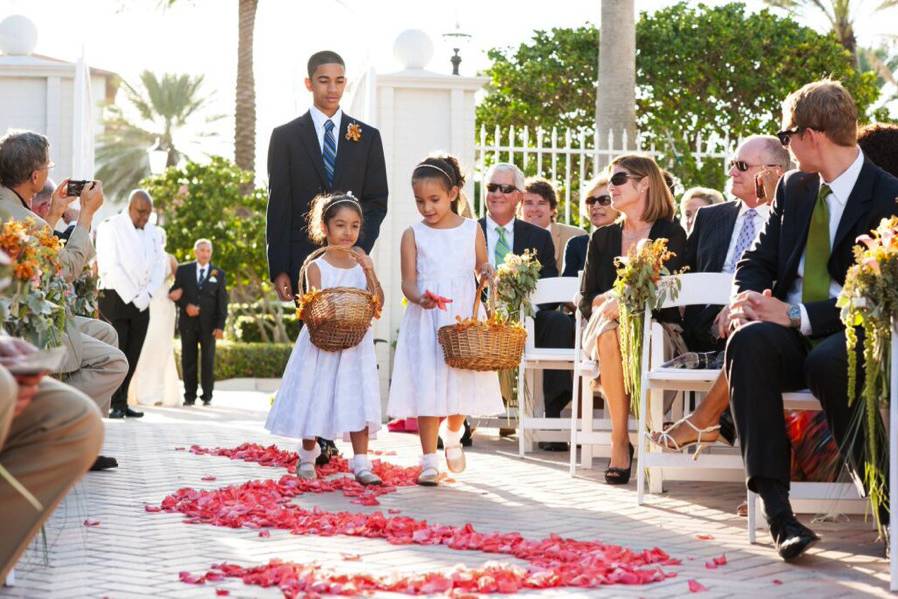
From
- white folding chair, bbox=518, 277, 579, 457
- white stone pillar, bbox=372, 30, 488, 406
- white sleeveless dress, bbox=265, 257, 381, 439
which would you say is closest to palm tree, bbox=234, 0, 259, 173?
white stone pillar, bbox=372, 30, 488, 406

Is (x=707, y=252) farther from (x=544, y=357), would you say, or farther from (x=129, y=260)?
(x=129, y=260)

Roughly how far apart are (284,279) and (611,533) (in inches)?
122

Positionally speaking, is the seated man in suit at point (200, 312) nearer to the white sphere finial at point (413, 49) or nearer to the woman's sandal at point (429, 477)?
the white sphere finial at point (413, 49)

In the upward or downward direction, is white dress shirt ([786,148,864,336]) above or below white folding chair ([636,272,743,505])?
above

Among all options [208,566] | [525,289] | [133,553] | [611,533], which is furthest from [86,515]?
[525,289]

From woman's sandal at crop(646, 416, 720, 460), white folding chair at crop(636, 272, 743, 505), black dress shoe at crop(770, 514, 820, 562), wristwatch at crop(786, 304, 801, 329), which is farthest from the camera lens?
white folding chair at crop(636, 272, 743, 505)

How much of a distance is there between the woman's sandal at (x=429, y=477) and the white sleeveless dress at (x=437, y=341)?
37cm

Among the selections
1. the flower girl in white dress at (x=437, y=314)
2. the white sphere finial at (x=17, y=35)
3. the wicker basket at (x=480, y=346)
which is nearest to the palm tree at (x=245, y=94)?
the white sphere finial at (x=17, y=35)

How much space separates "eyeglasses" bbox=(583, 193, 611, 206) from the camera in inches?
407

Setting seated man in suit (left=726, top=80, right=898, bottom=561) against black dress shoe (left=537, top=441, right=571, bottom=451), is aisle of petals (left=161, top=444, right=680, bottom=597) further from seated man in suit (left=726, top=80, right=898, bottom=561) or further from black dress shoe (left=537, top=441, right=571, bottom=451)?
black dress shoe (left=537, top=441, right=571, bottom=451)

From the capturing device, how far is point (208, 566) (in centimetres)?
530

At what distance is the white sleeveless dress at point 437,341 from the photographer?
322 inches

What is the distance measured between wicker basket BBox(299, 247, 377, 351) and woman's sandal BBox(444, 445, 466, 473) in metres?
0.90

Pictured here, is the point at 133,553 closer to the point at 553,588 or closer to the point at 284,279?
the point at 553,588
